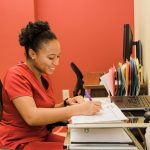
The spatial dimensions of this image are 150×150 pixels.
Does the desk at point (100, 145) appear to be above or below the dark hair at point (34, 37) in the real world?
below

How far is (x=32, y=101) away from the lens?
1.28m

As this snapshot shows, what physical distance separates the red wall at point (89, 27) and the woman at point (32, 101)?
198 cm

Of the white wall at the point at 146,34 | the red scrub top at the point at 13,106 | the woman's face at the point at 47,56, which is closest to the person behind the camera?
the red scrub top at the point at 13,106

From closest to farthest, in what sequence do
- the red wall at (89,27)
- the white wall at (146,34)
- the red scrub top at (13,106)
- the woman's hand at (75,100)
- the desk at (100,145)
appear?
the desk at (100,145)
the red scrub top at (13,106)
the woman's hand at (75,100)
the white wall at (146,34)
the red wall at (89,27)

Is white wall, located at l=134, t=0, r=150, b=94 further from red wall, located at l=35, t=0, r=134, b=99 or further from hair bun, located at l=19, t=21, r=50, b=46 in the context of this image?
red wall, located at l=35, t=0, r=134, b=99

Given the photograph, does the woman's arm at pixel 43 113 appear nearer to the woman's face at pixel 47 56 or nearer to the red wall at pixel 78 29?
the woman's face at pixel 47 56

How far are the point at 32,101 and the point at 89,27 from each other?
92.0 inches

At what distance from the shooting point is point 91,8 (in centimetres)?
348

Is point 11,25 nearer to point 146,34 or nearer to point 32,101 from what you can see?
point 146,34

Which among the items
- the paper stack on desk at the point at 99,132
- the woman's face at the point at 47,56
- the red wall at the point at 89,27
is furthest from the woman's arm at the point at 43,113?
the red wall at the point at 89,27

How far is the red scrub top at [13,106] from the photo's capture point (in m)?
1.34

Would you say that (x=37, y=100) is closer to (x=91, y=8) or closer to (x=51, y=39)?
(x=51, y=39)

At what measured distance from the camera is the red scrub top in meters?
1.34

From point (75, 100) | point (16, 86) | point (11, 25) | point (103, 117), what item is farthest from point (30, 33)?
point (11, 25)
